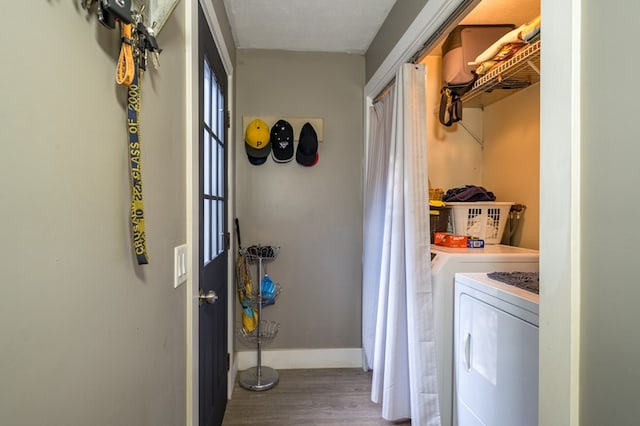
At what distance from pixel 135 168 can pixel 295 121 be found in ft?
6.26

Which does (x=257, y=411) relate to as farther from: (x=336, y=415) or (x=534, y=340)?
(x=534, y=340)

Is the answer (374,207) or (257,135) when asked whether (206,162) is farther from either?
(374,207)

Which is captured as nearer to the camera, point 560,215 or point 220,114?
point 560,215

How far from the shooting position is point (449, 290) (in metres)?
1.58

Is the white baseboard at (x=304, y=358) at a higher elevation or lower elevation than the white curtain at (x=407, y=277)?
lower

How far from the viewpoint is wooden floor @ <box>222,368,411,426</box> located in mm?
1883

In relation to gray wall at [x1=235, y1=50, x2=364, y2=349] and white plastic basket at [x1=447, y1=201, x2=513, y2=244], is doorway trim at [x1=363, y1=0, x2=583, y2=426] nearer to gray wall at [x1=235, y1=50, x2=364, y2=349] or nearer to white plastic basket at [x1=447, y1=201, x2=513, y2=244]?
white plastic basket at [x1=447, y1=201, x2=513, y2=244]

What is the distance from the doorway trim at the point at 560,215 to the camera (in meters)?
0.65

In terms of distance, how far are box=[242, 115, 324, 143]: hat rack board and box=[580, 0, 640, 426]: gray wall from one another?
6.36 feet

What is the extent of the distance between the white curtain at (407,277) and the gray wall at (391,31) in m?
0.26

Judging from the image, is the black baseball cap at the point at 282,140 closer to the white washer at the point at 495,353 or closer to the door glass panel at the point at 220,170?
the door glass panel at the point at 220,170

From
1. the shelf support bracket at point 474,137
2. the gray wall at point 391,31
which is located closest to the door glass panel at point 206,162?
the gray wall at point 391,31

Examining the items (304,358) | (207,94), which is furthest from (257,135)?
(304,358)

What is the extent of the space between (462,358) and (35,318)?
1.61 meters
